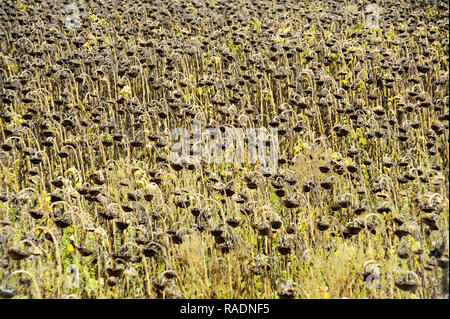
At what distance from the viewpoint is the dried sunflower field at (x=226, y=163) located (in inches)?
135

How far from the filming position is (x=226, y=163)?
5.06 metres

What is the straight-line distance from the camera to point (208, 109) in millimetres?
→ 6285

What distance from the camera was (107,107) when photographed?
6.19 metres

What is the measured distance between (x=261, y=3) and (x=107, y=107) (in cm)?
467

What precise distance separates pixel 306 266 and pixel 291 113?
2535mm

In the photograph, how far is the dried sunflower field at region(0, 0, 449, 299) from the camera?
3.44m

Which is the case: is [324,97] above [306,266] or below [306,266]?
above

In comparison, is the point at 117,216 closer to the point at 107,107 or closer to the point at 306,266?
the point at 306,266

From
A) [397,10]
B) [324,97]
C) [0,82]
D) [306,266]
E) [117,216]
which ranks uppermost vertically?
[397,10]
